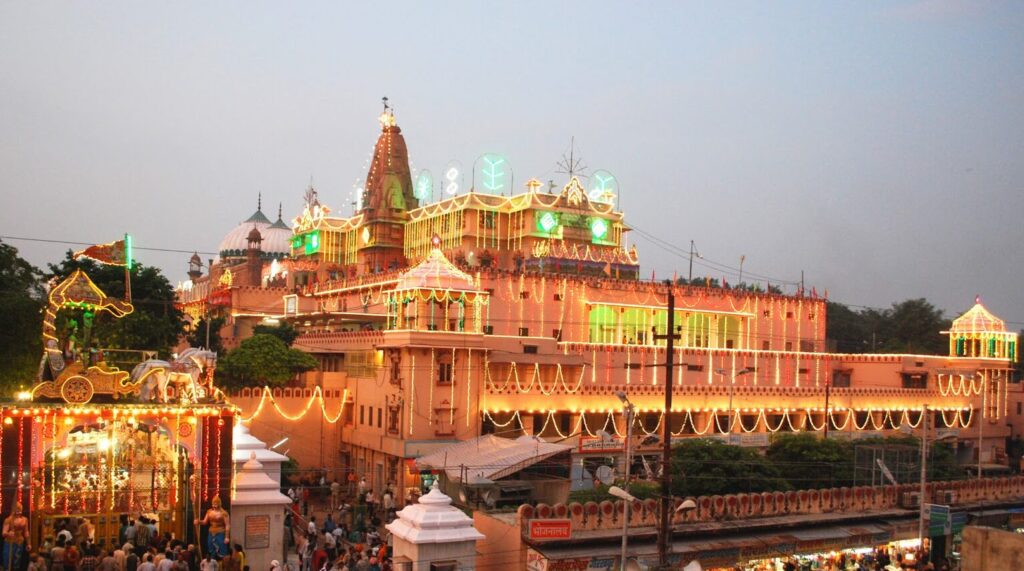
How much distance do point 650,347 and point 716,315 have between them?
694 cm

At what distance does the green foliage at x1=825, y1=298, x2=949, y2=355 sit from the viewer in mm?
72188

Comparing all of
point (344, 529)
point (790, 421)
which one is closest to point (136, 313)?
point (344, 529)

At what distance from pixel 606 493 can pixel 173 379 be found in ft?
35.7

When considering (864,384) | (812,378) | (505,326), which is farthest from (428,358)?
(864,384)

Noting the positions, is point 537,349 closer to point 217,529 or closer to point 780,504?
point 780,504

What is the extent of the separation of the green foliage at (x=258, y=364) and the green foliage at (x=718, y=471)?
16587 millimetres

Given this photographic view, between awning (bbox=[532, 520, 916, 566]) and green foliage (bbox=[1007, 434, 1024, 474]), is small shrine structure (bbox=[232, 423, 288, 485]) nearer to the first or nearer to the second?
awning (bbox=[532, 520, 916, 566])

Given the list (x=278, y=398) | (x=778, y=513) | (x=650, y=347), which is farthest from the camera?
(x=650, y=347)

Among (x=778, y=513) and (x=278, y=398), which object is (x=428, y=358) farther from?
(x=778, y=513)

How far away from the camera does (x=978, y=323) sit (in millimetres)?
53219

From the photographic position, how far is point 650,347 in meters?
45.6

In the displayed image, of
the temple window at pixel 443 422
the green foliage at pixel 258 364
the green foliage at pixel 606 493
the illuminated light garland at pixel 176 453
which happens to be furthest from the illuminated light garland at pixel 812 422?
the illuminated light garland at pixel 176 453

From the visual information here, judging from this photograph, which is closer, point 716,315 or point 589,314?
point 589,314

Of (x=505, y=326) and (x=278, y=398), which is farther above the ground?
(x=505, y=326)
